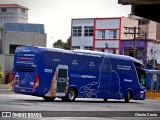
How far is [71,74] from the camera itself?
31.5 metres

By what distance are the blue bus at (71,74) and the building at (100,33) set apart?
161 feet

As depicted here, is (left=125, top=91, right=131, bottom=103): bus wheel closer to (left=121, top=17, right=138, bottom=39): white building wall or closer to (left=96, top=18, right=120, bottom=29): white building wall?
(left=121, top=17, right=138, bottom=39): white building wall

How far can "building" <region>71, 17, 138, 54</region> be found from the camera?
3374 inches

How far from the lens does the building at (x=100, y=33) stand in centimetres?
8569

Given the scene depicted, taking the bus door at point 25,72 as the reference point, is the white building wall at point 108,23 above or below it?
above

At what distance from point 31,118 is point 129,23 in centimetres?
7174

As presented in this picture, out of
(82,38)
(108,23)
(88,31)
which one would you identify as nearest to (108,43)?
(108,23)

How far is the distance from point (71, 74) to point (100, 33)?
56484 mm

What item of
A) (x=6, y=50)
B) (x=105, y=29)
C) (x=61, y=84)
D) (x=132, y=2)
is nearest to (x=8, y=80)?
(x=6, y=50)

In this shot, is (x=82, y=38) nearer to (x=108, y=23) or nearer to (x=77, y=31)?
(x=77, y=31)

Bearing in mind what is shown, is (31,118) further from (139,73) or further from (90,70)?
(139,73)

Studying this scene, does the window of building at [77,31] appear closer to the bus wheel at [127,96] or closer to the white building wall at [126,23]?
the white building wall at [126,23]

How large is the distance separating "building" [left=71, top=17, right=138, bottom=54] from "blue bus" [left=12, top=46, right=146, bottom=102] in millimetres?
48925

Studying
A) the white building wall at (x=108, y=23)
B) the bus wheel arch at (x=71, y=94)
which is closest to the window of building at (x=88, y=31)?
the white building wall at (x=108, y=23)
